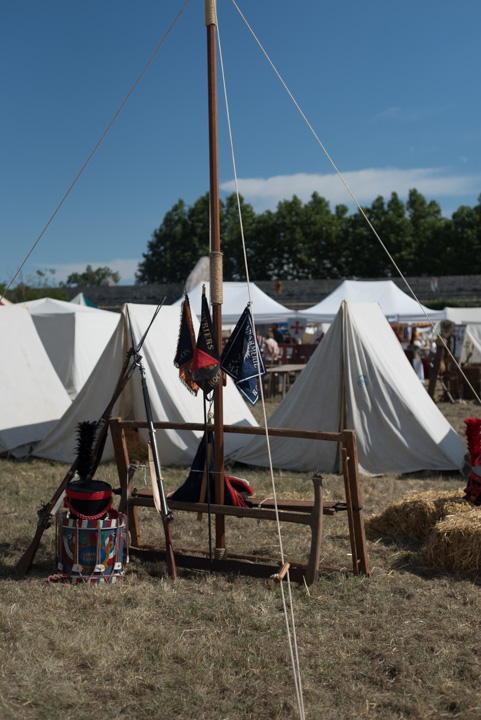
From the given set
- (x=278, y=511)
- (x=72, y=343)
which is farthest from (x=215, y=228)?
(x=72, y=343)

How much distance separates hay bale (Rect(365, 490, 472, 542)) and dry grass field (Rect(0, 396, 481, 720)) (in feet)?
0.64

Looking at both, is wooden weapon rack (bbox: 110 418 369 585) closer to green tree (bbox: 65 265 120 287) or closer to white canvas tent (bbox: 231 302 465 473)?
white canvas tent (bbox: 231 302 465 473)

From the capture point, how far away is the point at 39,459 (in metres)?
7.91

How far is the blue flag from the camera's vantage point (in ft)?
12.8

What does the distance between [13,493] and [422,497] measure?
369cm

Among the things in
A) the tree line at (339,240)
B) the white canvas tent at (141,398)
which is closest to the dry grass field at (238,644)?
the white canvas tent at (141,398)

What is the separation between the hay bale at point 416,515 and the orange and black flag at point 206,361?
189 centimetres

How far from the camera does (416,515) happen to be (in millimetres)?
4809

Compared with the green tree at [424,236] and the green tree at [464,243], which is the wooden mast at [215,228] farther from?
the green tree at [424,236]

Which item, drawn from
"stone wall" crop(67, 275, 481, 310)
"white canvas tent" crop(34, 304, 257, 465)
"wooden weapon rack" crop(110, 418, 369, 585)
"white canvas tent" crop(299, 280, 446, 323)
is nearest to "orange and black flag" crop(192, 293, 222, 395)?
"wooden weapon rack" crop(110, 418, 369, 585)

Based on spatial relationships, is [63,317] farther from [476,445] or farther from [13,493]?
[476,445]

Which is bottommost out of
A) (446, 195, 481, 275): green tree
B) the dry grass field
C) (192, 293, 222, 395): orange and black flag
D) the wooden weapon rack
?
the dry grass field

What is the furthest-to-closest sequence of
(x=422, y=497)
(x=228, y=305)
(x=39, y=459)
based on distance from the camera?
(x=228, y=305)
(x=39, y=459)
(x=422, y=497)

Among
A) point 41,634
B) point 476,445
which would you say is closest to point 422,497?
point 476,445
